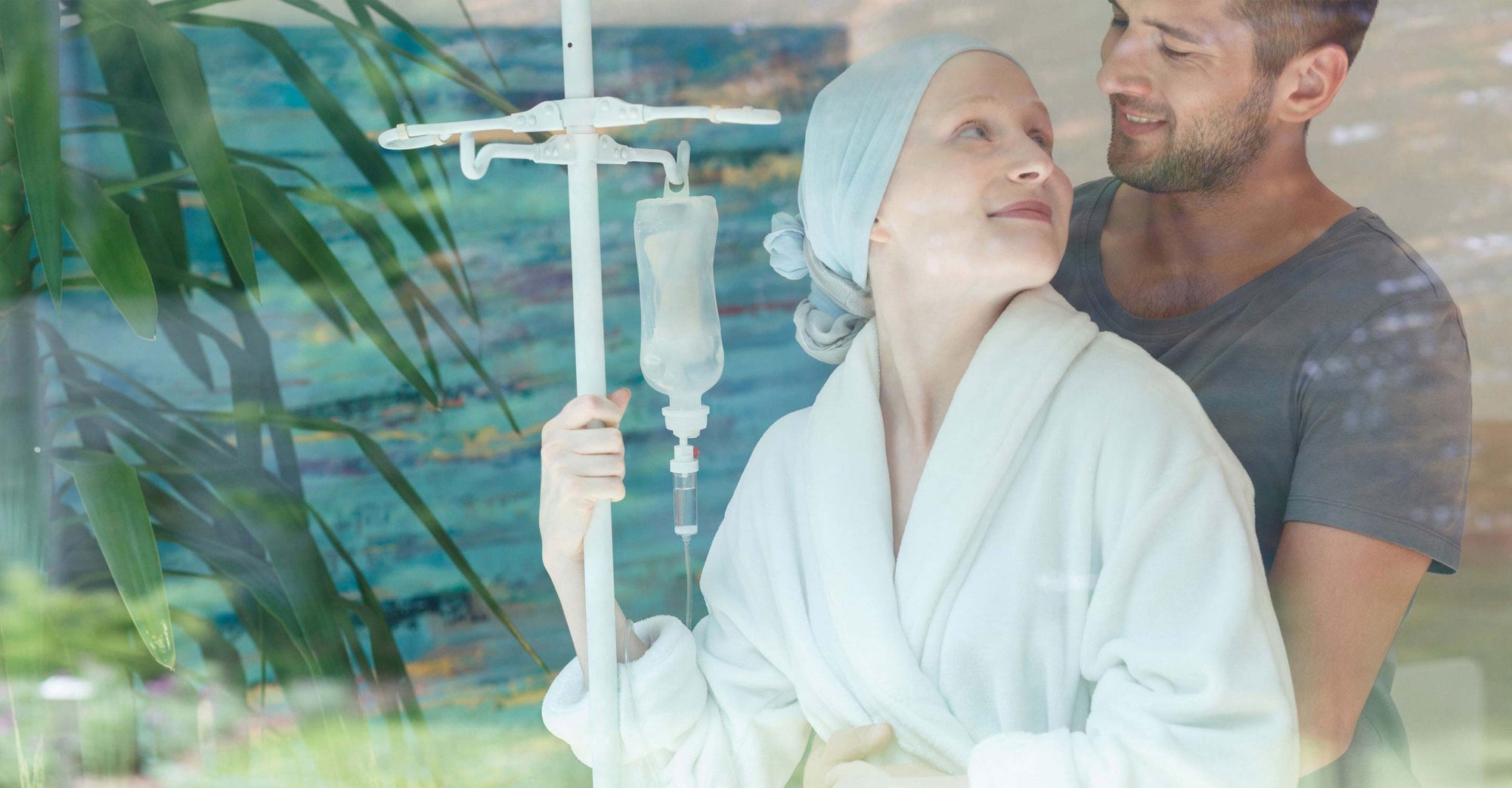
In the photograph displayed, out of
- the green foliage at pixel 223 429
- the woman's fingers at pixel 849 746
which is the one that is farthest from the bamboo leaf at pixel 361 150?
the woman's fingers at pixel 849 746

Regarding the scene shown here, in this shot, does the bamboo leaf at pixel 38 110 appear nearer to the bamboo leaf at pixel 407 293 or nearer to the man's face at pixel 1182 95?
the bamboo leaf at pixel 407 293

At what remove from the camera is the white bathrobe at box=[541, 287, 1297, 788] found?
28.2 inches

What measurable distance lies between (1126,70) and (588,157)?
15.9 inches

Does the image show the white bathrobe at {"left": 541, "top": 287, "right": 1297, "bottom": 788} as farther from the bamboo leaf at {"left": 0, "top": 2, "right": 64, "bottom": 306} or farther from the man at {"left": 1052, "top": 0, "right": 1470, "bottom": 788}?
the bamboo leaf at {"left": 0, "top": 2, "right": 64, "bottom": 306}

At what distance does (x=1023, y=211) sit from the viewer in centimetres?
82

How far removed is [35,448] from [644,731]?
666 millimetres

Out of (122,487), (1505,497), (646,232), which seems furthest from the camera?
(122,487)

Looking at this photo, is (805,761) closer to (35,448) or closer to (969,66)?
(969,66)

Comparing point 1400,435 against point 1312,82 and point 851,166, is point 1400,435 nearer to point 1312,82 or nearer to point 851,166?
point 1312,82

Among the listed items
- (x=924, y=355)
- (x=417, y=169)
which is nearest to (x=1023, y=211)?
(x=924, y=355)

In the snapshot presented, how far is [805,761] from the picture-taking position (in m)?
0.98

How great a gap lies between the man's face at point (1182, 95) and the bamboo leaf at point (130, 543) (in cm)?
89

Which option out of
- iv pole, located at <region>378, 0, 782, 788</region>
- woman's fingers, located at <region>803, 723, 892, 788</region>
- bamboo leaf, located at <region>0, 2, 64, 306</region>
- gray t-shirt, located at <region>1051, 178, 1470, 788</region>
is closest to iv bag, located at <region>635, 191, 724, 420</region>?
iv pole, located at <region>378, 0, 782, 788</region>

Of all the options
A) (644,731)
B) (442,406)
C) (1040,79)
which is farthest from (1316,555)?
(442,406)
